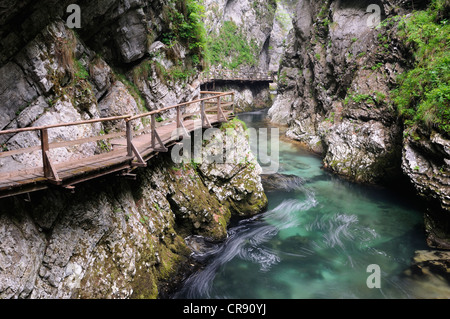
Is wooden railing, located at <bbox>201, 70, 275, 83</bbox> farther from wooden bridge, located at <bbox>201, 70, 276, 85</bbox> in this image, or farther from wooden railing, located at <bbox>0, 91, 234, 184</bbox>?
wooden railing, located at <bbox>0, 91, 234, 184</bbox>

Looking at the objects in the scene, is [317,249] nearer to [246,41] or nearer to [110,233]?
[110,233]

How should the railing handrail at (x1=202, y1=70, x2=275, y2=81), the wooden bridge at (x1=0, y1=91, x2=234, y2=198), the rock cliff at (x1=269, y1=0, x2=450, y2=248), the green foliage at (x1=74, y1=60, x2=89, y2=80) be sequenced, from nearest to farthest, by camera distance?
the wooden bridge at (x1=0, y1=91, x2=234, y2=198), the green foliage at (x1=74, y1=60, x2=89, y2=80), the rock cliff at (x1=269, y1=0, x2=450, y2=248), the railing handrail at (x1=202, y1=70, x2=275, y2=81)

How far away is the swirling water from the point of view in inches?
328

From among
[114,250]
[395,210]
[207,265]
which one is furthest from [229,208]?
[395,210]

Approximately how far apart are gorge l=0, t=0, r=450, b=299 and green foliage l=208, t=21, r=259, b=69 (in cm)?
2064

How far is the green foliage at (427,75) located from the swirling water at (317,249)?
4.15m

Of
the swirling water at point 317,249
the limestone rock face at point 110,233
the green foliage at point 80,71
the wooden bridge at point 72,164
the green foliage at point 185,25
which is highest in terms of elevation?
the green foliage at point 185,25

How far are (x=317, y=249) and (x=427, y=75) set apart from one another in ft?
26.6

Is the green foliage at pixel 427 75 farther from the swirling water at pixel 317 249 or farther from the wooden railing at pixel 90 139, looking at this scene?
the wooden railing at pixel 90 139

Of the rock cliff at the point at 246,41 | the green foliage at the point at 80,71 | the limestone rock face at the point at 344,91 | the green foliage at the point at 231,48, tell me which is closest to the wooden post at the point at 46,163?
the green foliage at the point at 80,71

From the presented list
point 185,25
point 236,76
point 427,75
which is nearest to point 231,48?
point 236,76

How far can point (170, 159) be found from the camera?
9789 mm

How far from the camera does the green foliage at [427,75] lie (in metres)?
9.79

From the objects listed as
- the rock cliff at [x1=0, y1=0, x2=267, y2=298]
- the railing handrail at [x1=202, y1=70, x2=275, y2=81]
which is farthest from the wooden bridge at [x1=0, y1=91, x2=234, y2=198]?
the railing handrail at [x1=202, y1=70, x2=275, y2=81]
